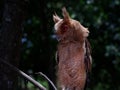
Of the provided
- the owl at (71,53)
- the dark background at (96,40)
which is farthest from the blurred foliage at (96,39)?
the owl at (71,53)

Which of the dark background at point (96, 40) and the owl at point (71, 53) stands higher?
the dark background at point (96, 40)

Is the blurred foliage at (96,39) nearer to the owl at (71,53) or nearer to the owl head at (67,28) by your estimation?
the owl at (71,53)

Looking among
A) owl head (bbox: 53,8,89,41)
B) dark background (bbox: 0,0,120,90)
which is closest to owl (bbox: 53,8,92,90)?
owl head (bbox: 53,8,89,41)

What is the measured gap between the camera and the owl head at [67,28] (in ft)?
6.40

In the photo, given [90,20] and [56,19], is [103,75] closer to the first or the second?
[90,20]

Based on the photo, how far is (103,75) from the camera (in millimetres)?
6727

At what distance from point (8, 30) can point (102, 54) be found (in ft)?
10.5

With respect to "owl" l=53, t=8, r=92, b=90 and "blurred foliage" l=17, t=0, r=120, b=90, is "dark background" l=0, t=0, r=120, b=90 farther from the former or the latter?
"owl" l=53, t=8, r=92, b=90

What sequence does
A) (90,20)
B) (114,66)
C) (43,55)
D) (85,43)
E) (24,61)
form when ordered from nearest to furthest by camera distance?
(85,43) < (43,55) < (24,61) < (90,20) < (114,66)

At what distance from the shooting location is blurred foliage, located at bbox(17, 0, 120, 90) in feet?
18.4

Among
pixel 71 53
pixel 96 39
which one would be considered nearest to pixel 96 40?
pixel 96 39

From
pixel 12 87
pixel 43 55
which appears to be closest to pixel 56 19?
pixel 12 87

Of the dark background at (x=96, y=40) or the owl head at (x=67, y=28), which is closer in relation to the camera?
the owl head at (x=67, y=28)

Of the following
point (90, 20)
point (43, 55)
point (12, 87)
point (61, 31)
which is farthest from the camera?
point (90, 20)
